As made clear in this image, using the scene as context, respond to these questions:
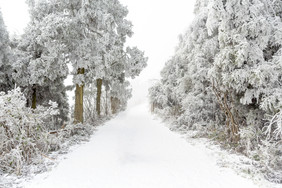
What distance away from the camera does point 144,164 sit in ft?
17.7

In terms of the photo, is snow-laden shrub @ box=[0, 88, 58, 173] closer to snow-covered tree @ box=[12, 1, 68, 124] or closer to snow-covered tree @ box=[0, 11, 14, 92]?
snow-covered tree @ box=[12, 1, 68, 124]

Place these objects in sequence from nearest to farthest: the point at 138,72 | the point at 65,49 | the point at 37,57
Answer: the point at 65,49, the point at 37,57, the point at 138,72

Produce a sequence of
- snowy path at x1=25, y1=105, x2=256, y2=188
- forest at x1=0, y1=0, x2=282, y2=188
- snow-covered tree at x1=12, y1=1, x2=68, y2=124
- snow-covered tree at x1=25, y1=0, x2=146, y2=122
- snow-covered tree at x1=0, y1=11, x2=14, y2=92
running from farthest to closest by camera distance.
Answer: snow-covered tree at x1=0, y1=11, x2=14, y2=92
snow-covered tree at x1=25, y1=0, x2=146, y2=122
snow-covered tree at x1=12, y1=1, x2=68, y2=124
forest at x1=0, y1=0, x2=282, y2=188
snowy path at x1=25, y1=105, x2=256, y2=188

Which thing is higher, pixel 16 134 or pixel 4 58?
pixel 4 58

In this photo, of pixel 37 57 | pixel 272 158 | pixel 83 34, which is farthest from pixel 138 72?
pixel 272 158

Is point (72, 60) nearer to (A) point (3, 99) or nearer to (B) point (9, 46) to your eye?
(B) point (9, 46)

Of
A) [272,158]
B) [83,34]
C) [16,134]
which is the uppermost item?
[83,34]

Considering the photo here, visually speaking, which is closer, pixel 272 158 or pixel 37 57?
pixel 272 158

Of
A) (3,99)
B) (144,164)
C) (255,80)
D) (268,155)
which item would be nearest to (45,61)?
(3,99)

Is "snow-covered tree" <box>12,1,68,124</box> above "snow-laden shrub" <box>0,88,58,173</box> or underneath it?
above

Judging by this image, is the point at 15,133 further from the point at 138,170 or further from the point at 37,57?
the point at 37,57

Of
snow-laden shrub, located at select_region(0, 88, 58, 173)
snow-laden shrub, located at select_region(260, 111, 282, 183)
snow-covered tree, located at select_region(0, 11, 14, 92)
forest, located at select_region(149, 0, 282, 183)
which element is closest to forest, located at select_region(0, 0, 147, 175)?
snow-covered tree, located at select_region(0, 11, 14, 92)

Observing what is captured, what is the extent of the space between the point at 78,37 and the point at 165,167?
27.3 feet

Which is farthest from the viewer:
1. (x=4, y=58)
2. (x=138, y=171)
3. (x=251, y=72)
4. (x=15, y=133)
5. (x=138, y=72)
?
(x=138, y=72)
